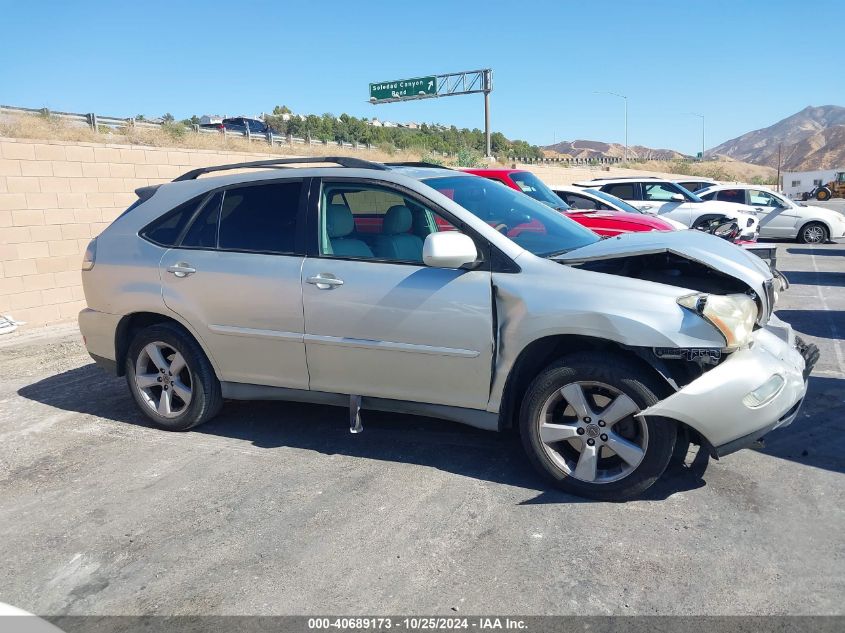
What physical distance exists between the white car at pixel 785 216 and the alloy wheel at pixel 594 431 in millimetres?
15548

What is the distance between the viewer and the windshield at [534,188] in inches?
387

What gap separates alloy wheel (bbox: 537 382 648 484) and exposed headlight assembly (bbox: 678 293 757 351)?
0.56 m

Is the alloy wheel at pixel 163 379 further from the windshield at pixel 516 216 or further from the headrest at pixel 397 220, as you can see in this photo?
the windshield at pixel 516 216

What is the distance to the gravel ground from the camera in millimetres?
3102

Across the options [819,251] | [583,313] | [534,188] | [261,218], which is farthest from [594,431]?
[819,251]

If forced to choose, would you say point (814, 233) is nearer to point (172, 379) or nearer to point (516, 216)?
point (516, 216)

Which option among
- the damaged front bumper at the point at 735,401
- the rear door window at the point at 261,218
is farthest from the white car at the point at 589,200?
the damaged front bumper at the point at 735,401

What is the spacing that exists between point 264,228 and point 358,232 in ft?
2.21

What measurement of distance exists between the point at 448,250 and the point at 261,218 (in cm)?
154

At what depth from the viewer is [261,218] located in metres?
4.83

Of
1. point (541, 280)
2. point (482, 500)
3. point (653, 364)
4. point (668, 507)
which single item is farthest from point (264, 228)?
point (668, 507)

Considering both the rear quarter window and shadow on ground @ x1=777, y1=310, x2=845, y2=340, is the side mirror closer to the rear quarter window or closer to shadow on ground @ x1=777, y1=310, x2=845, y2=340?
the rear quarter window

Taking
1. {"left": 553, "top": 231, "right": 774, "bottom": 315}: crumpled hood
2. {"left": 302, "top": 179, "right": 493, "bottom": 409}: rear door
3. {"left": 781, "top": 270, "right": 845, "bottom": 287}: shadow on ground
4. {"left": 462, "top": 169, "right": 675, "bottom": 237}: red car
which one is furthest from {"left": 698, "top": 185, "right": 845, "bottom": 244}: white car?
{"left": 302, "top": 179, "right": 493, "bottom": 409}: rear door

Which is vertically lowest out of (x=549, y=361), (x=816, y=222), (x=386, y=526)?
(x=386, y=526)
